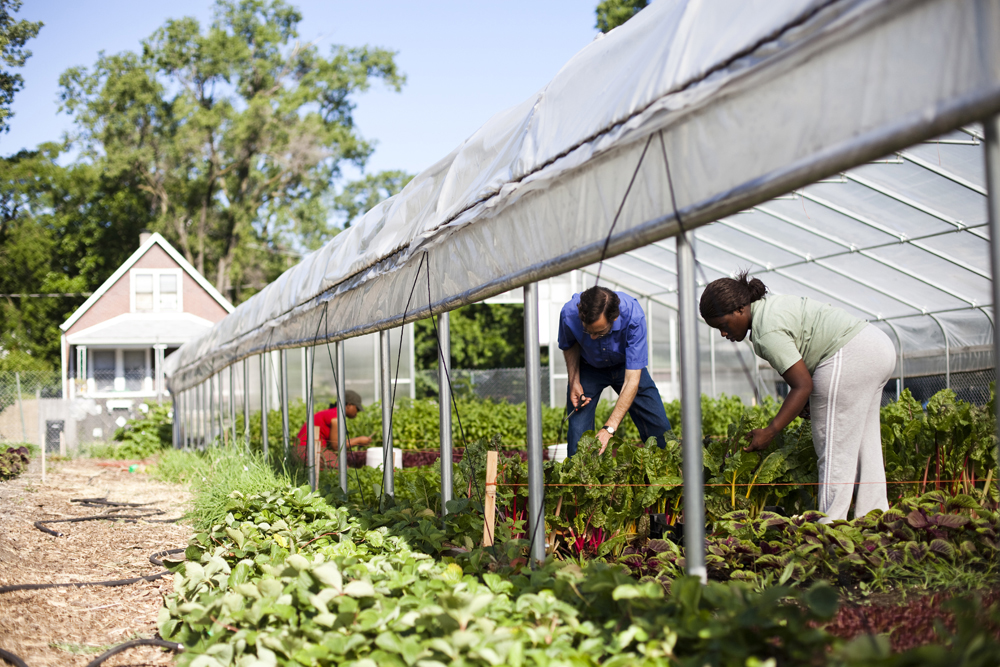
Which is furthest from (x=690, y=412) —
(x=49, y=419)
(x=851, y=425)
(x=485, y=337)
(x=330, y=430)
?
(x=485, y=337)

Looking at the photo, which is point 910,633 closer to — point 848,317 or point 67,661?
point 848,317

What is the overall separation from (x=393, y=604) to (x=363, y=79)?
31195 mm

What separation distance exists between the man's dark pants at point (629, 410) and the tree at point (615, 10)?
1805 centimetres

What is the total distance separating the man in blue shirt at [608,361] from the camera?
15.3 ft

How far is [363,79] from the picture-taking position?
31.5m

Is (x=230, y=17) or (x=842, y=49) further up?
(x=230, y=17)

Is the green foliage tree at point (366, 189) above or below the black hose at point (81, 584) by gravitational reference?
above

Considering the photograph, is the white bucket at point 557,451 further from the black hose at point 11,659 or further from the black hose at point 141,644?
the black hose at point 11,659

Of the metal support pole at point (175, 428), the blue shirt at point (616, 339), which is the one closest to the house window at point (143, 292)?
the metal support pole at point (175, 428)

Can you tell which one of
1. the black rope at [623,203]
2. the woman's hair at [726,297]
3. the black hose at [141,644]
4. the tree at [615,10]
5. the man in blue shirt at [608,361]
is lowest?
the black hose at [141,644]

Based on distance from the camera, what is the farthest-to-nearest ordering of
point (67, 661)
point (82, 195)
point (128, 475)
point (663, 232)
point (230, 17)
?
point (82, 195) → point (230, 17) → point (128, 475) → point (67, 661) → point (663, 232)

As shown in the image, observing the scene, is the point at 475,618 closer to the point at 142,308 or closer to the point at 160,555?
the point at 160,555

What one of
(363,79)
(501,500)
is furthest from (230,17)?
(501,500)

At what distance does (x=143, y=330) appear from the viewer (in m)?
24.6
